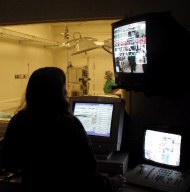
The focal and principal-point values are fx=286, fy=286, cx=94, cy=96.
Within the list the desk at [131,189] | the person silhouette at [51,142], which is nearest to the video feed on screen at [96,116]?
the desk at [131,189]

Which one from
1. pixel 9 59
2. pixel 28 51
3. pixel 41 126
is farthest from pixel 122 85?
pixel 28 51

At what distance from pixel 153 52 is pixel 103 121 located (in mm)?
645

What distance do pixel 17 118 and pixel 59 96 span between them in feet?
0.86

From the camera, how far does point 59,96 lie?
4.86ft

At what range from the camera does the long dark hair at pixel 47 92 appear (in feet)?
4.77

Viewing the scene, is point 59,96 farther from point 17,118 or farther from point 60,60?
point 60,60

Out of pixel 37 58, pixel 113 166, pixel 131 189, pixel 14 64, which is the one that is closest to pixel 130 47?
pixel 113 166

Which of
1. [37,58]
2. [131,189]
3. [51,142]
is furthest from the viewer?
[37,58]

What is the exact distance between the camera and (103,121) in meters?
2.12

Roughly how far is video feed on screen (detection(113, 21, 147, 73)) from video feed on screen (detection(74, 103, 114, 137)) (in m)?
0.31

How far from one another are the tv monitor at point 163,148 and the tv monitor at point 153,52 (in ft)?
0.98

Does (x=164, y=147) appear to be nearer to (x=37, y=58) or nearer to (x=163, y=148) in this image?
(x=163, y=148)

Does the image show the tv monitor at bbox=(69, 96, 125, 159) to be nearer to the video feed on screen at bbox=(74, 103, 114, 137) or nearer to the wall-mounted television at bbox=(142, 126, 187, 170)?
the video feed on screen at bbox=(74, 103, 114, 137)

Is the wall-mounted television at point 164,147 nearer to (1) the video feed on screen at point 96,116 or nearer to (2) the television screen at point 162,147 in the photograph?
(2) the television screen at point 162,147
